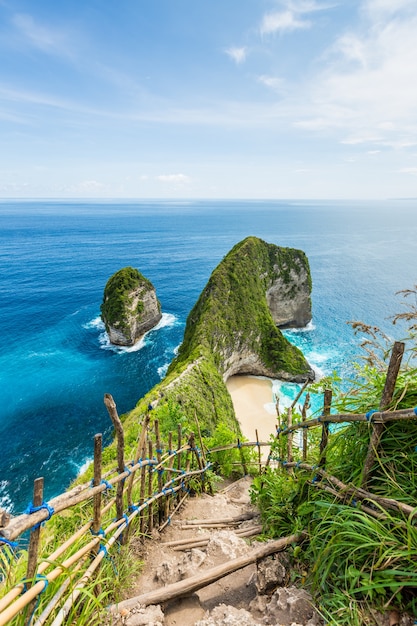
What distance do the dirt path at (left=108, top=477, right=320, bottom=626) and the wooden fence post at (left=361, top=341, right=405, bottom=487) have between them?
1551 mm

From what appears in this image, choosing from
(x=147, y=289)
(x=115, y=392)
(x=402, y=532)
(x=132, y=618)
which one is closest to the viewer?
(x=402, y=532)

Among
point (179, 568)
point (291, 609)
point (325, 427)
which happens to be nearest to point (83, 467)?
point (179, 568)

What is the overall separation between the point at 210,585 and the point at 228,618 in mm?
1131

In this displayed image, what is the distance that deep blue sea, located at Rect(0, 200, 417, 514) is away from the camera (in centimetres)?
2508

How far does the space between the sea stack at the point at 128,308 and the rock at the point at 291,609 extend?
36778 millimetres

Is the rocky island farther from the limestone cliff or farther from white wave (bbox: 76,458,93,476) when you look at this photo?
white wave (bbox: 76,458,93,476)

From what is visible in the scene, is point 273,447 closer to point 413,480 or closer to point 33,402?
point 413,480

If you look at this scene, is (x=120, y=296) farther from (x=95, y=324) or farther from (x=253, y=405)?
(x=253, y=405)

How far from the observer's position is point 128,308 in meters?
40.0

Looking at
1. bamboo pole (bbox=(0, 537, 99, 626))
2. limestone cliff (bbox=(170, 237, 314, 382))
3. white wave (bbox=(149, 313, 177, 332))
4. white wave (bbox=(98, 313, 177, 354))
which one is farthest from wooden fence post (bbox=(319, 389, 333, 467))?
white wave (bbox=(149, 313, 177, 332))

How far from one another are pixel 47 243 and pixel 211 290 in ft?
267

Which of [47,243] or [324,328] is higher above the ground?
[47,243]

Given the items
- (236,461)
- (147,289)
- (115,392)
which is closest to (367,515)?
(236,461)

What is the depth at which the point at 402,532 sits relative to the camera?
303 centimetres
